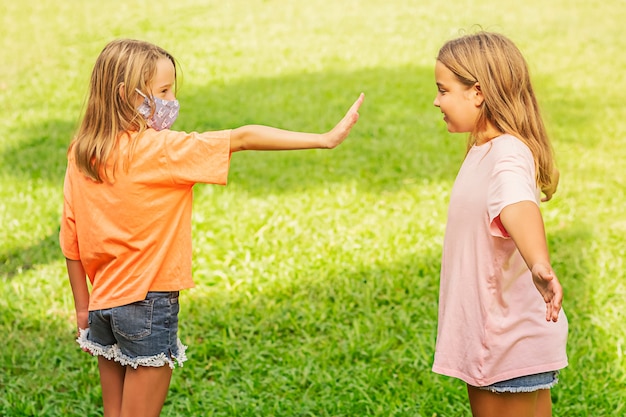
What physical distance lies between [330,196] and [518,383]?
3818 mm

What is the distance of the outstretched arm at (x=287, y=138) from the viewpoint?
2375 millimetres

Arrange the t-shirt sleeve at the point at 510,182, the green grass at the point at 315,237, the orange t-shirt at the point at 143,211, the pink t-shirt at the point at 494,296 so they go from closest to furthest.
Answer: the t-shirt sleeve at the point at 510,182 → the pink t-shirt at the point at 494,296 → the orange t-shirt at the point at 143,211 → the green grass at the point at 315,237

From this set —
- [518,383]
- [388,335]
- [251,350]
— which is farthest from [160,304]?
[388,335]

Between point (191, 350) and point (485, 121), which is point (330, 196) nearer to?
point (191, 350)

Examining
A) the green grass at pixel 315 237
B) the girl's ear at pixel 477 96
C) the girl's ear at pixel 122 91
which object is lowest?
the green grass at pixel 315 237

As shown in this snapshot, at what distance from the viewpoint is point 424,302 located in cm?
450

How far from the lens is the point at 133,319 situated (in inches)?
97.0

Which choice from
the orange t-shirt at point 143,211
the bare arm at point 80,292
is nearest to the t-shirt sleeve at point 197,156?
the orange t-shirt at point 143,211

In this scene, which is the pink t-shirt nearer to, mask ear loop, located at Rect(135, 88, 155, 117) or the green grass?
the green grass

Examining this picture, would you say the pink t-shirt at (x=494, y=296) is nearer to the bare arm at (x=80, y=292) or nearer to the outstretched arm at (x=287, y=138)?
the outstretched arm at (x=287, y=138)

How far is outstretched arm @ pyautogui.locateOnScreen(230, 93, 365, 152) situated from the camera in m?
2.38

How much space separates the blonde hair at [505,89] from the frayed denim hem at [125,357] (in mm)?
1171

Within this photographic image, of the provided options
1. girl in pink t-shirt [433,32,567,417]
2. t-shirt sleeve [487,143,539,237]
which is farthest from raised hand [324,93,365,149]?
t-shirt sleeve [487,143,539,237]

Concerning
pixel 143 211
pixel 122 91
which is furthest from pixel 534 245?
pixel 122 91
